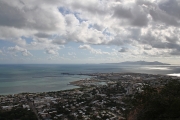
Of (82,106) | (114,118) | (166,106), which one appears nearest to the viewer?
(166,106)

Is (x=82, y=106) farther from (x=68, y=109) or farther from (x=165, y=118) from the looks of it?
(x=165, y=118)

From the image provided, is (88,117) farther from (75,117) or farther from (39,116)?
(39,116)

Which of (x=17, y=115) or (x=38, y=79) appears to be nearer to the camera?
(x=17, y=115)

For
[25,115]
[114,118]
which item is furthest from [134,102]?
[25,115]

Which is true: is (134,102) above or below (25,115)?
above

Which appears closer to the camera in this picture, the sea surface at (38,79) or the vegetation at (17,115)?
the vegetation at (17,115)

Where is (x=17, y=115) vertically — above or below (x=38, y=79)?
above

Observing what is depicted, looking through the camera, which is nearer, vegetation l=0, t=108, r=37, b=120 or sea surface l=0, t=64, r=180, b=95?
vegetation l=0, t=108, r=37, b=120

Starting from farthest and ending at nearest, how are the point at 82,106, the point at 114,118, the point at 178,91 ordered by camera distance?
the point at 82,106 < the point at 114,118 < the point at 178,91

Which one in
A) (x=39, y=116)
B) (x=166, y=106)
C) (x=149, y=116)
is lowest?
(x=39, y=116)

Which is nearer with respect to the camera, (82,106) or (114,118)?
(114,118)

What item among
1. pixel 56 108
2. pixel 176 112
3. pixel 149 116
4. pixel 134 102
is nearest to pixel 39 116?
pixel 56 108
